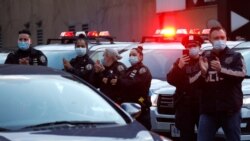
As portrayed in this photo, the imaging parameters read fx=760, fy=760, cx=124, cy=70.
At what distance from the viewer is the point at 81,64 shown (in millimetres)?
11133

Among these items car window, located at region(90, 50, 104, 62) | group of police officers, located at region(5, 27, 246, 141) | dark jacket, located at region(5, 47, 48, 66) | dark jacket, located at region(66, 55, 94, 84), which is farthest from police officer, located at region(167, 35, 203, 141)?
car window, located at region(90, 50, 104, 62)

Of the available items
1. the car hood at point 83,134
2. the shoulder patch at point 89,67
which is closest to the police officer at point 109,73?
the shoulder patch at point 89,67

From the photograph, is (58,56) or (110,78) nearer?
(110,78)

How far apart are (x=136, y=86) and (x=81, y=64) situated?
153cm

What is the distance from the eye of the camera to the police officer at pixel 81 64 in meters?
10.8

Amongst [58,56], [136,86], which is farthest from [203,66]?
[58,56]

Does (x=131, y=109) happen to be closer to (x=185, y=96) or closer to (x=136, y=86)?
(x=185, y=96)

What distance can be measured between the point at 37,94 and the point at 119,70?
3913mm

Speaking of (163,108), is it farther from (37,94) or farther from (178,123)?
(37,94)

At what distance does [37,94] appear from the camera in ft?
21.0

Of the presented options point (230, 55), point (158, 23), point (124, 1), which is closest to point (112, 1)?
point (124, 1)

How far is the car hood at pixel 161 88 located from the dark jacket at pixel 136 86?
1.82ft

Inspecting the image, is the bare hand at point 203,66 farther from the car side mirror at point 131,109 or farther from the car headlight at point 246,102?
the car headlight at point 246,102

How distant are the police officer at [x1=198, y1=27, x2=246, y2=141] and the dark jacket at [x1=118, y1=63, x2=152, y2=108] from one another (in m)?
1.94
